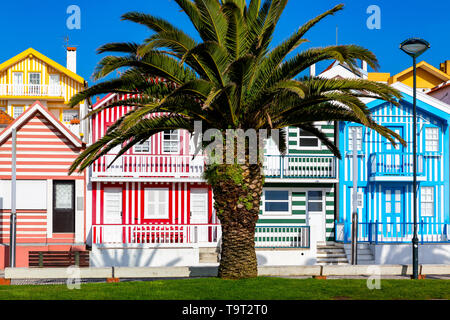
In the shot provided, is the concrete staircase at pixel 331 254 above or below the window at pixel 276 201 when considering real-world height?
below

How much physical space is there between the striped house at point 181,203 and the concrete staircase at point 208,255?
0.13ft

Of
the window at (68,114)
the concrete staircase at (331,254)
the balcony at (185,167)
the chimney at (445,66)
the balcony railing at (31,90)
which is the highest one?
the chimney at (445,66)

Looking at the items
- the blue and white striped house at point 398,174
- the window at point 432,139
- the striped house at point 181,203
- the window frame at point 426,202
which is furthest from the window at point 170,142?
the window at point 432,139

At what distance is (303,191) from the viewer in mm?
27375

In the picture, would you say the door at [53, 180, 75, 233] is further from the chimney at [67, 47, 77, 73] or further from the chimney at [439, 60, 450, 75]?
the chimney at [439, 60, 450, 75]

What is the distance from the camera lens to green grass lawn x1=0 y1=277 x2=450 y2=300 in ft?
45.2

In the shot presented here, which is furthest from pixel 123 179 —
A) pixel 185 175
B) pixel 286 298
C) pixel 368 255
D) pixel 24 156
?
pixel 286 298

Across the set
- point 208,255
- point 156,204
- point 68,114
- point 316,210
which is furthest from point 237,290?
point 68,114

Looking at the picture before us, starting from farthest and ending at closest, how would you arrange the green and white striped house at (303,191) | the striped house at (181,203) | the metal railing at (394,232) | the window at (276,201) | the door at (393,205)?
the door at (393,205) → the window at (276,201) → the green and white striped house at (303,191) → the metal railing at (394,232) → the striped house at (181,203)

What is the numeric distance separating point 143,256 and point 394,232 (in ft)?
36.1

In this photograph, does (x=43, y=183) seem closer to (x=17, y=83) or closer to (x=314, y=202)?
(x=314, y=202)

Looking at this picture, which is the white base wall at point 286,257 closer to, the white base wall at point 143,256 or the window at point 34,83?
the white base wall at point 143,256

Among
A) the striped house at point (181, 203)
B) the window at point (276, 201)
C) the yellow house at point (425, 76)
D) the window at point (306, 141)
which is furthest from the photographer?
the yellow house at point (425, 76)

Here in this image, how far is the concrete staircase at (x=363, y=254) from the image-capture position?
25.2 metres
